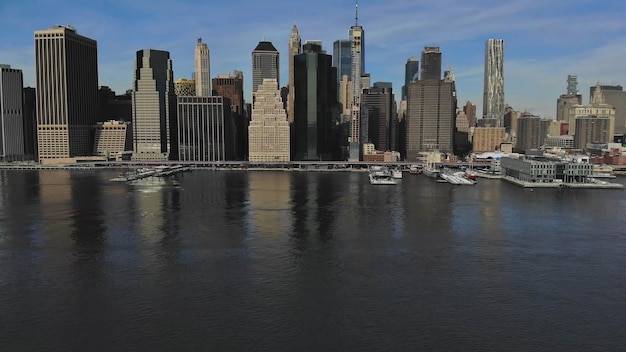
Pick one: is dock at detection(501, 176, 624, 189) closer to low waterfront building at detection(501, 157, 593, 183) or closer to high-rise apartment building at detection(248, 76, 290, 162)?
low waterfront building at detection(501, 157, 593, 183)

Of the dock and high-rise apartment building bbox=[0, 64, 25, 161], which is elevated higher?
high-rise apartment building bbox=[0, 64, 25, 161]

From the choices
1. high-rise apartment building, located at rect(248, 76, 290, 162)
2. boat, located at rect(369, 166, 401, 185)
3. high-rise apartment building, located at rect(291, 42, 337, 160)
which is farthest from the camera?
high-rise apartment building, located at rect(291, 42, 337, 160)

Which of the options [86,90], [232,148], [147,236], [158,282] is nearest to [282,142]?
[232,148]

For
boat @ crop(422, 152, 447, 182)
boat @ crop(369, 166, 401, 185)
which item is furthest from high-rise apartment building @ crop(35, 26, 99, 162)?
boat @ crop(422, 152, 447, 182)

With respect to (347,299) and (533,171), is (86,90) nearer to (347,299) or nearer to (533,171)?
(533,171)

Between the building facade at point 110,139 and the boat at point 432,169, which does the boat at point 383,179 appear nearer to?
the boat at point 432,169

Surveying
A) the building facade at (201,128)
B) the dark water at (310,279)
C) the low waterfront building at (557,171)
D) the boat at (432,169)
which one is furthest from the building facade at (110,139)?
the low waterfront building at (557,171)
